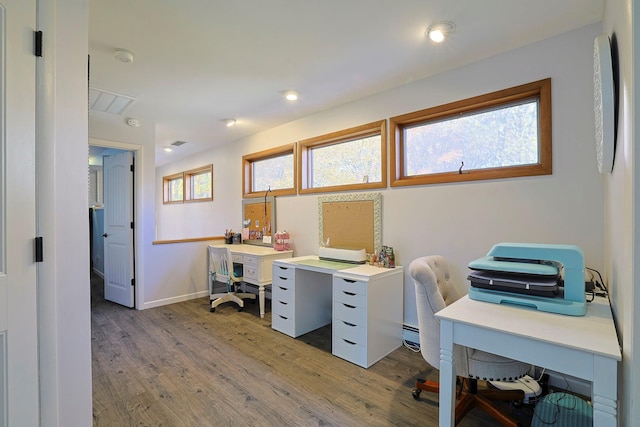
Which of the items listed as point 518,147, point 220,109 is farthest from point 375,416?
point 220,109

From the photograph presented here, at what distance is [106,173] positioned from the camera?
4250 millimetres

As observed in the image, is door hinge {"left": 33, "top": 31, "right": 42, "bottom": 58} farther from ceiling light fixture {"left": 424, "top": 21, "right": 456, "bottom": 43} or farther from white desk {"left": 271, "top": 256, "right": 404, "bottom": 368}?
white desk {"left": 271, "top": 256, "right": 404, "bottom": 368}

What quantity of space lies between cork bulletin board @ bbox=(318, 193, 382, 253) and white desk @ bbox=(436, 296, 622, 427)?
1.52 meters

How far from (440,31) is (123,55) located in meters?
2.35

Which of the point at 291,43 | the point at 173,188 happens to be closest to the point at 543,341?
the point at 291,43

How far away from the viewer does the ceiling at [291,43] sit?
1783 millimetres

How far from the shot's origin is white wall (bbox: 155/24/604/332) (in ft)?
6.38

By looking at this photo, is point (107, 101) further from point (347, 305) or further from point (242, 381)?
point (347, 305)

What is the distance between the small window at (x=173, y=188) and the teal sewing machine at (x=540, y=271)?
6.29 meters

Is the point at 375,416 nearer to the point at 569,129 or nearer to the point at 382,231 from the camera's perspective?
the point at 382,231

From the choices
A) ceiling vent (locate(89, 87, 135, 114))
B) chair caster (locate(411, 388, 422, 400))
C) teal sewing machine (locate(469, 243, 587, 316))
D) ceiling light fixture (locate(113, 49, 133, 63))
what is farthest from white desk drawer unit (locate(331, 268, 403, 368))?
ceiling vent (locate(89, 87, 135, 114))

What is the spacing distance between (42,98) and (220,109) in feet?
7.85

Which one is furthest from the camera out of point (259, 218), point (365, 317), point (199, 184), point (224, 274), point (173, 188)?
point (173, 188)

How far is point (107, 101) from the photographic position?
310cm
